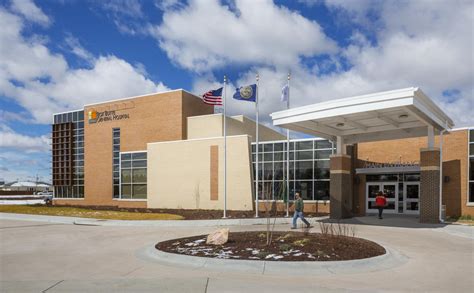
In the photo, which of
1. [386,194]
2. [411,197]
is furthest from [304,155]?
[411,197]

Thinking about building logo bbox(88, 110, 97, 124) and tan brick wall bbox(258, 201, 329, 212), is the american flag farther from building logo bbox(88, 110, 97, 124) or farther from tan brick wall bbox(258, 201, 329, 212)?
building logo bbox(88, 110, 97, 124)

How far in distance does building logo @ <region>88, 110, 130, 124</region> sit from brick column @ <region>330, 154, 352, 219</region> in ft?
75.9

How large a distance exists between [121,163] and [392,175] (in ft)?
82.8

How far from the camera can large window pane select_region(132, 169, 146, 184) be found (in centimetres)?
3684

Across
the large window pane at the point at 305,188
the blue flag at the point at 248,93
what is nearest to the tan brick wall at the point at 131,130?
the blue flag at the point at 248,93

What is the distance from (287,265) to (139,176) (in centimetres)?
2962

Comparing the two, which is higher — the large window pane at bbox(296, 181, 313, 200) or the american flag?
the american flag

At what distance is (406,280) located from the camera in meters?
8.52

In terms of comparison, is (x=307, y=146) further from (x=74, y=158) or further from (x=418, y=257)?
(x=74, y=158)

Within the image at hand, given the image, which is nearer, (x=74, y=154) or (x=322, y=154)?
(x=322, y=154)

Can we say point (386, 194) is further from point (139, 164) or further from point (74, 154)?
point (74, 154)

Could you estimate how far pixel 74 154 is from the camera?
1724 inches

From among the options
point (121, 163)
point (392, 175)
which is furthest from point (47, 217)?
point (392, 175)

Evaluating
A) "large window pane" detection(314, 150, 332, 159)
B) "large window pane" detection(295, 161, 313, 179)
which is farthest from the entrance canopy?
"large window pane" detection(295, 161, 313, 179)
